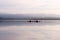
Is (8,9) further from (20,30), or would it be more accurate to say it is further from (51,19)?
(51,19)

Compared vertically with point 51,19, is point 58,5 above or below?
above

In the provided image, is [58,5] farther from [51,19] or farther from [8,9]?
[8,9]

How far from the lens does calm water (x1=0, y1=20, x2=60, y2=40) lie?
0.74 metres

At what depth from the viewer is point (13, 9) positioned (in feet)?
2.44

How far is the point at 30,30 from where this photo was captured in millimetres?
A: 758

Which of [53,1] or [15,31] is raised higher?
[53,1]

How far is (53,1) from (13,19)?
375 millimetres

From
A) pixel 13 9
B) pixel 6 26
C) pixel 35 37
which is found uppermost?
pixel 13 9

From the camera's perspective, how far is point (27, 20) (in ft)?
2.50

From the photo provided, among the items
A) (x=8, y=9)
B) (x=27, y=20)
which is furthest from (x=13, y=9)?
(x=27, y=20)

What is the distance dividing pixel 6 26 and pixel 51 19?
40 centimetres

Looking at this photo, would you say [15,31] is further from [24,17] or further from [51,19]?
[51,19]

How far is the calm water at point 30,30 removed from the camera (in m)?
0.74

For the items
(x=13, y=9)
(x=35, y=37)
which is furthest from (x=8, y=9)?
(x=35, y=37)
